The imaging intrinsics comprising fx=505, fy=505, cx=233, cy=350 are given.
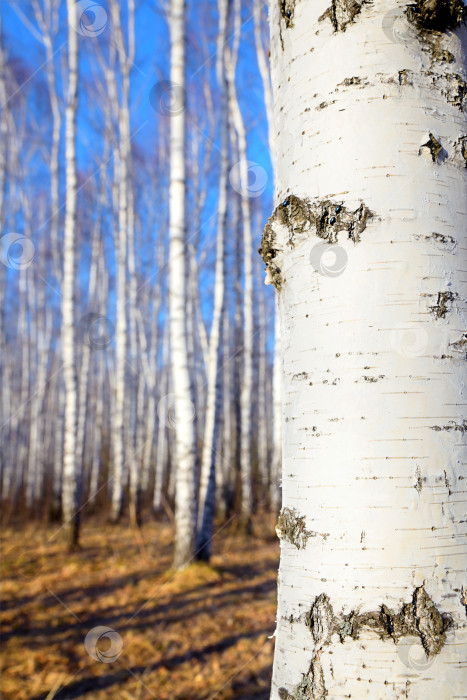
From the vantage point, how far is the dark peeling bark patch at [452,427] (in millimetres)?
831

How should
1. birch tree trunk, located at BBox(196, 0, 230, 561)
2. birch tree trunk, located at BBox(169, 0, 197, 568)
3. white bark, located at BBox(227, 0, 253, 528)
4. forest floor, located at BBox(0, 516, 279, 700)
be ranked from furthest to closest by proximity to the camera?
white bark, located at BBox(227, 0, 253, 528) → birch tree trunk, located at BBox(196, 0, 230, 561) → birch tree trunk, located at BBox(169, 0, 197, 568) → forest floor, located at BBox(0, 516, 279, 700)

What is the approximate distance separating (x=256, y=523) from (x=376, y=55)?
7.91m

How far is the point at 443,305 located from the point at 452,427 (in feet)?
0.67

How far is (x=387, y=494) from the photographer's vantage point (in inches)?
32.2

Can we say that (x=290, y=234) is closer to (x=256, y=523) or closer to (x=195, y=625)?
(x=195, y=625)

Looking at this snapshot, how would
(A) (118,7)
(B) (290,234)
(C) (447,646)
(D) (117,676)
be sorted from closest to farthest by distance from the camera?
(C) (447,646) → (B) (290,234) → (D) (117,676) → (A) (118,7)

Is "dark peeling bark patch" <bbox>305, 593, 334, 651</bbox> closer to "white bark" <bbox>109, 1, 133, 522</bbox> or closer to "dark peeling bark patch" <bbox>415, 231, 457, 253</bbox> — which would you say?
"dark peeling bark patch" <bbox>415, 231, 457, 253</bbox>

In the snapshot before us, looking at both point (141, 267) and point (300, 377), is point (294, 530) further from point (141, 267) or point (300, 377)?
point (141, 267)

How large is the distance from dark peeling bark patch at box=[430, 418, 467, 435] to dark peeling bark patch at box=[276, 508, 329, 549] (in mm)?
256

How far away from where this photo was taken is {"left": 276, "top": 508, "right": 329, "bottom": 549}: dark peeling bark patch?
2.90 ft

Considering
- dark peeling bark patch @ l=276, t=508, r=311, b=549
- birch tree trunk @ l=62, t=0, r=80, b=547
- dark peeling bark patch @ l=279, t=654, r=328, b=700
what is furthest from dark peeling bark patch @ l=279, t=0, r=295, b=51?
birch tree trunk @ l=62, t=0, r=80, b=547

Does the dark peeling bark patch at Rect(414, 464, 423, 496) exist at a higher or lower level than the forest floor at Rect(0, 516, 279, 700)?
higher

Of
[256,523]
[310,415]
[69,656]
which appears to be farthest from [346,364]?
[256,523]

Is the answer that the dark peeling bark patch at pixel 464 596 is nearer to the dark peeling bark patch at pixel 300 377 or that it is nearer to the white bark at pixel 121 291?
the dark peeling bark patch at pixel 300 377
